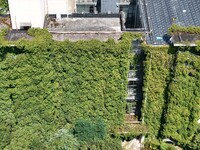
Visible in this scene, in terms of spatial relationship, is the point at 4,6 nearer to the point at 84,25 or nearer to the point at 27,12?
Answer: the point at 27,12

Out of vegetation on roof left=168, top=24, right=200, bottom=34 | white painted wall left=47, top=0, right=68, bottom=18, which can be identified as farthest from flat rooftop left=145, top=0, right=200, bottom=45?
white painted wall left=47, top=0, right=68, bottom=18

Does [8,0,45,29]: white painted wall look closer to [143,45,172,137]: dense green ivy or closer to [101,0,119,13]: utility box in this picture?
[101,0,119,13]: utility box

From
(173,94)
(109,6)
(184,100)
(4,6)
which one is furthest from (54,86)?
(4,6)

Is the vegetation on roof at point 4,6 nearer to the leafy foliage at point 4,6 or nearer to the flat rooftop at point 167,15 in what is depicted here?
the leafy foliage at point 4,6

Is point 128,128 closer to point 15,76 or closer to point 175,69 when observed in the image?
point 175,69

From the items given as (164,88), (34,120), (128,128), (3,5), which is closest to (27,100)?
(34,120)
